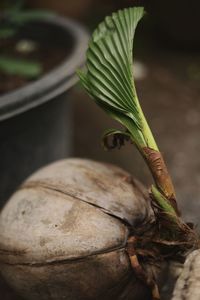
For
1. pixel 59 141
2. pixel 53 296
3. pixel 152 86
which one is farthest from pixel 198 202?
pixel 152 86

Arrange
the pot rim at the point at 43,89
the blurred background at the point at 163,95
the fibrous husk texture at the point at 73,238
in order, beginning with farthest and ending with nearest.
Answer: the blurred background at the point at 163,95
the pot rim at the point at 43,89
the fibrous husk texture at the point at 73,238

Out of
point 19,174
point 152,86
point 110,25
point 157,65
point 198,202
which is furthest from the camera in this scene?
point 157,65

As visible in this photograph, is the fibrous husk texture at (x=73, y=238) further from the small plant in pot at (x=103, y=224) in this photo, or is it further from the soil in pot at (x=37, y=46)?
the soil in pot at (x=37, y=46)

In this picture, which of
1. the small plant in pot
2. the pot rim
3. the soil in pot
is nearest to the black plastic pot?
the pot rim

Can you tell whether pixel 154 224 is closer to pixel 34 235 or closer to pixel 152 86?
pixel 34 235

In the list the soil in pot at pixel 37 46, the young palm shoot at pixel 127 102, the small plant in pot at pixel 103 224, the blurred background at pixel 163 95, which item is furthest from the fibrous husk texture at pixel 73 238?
the soil in pot at pixel 37 46

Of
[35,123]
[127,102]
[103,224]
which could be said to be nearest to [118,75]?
[127,102]

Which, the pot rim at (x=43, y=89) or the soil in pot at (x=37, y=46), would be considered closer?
the pot rim at (x=43, y=89)
